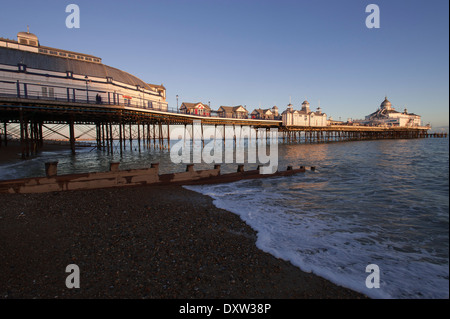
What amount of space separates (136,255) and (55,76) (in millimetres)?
46046

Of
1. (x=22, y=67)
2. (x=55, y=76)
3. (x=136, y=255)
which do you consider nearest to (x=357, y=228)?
(x=136, y=255)

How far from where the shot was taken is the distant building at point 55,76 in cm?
3416

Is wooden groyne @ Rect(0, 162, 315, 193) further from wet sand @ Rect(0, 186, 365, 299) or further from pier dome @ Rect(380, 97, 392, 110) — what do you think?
pier dome @ Rect(380, 97, 392, 110)

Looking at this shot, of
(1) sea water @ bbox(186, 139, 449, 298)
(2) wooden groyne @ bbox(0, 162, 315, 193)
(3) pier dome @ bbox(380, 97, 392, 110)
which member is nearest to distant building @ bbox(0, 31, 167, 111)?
(2) wooden groyne @ bbox(0, 162, 315, 193)

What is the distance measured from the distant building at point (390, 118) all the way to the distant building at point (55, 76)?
435 feet

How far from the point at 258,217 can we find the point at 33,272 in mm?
6703

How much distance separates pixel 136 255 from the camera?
5.20 m

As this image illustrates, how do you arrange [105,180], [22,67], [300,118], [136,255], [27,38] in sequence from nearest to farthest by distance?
[136,255] → [105,180] → [22,67] → [27,38] → [300,118]

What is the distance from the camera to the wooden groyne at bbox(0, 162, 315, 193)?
9290 millimetres

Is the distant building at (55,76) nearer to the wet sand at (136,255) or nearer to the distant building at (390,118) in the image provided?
the wet sand at (136,255)

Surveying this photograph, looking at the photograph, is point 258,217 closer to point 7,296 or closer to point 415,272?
point 415,272

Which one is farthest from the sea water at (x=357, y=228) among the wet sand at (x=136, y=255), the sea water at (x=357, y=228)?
the wet sand at (x=136, y=255)

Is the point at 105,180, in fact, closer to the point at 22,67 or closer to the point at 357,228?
the point at 357,228
